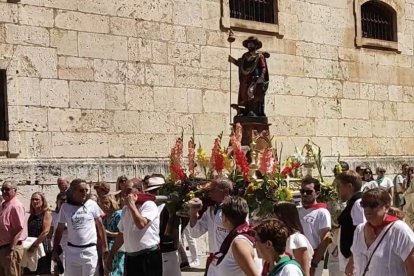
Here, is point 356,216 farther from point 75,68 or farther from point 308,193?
point 75,68

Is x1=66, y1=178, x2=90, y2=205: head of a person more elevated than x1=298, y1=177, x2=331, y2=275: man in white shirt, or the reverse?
x1=66, y1=178, x2=90, y2=205: head of a person

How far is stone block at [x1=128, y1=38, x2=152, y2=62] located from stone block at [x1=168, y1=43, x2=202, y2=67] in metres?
0.47

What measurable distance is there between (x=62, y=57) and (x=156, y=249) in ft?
17.7

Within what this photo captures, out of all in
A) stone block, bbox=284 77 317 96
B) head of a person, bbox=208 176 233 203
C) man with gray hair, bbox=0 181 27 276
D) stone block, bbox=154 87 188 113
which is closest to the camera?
head of a person, bbox=208 176 233 203

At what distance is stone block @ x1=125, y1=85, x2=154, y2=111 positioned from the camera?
13484 mm

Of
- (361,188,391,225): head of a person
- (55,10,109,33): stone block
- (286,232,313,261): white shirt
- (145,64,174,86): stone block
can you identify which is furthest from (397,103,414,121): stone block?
(361,188,391,225): head of a person

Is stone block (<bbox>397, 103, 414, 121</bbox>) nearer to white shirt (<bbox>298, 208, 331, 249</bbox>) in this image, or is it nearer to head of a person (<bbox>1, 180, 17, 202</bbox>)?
head of a person (<bbox>1, 180, 17, 202</bbox>)

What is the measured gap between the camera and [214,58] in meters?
14.8

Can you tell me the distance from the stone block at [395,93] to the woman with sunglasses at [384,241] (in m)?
13.0

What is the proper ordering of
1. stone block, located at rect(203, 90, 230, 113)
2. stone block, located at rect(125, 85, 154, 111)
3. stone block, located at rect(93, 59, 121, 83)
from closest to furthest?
1. stone block, located at rect(93, 59, 121, 83)
2. stone block, located at rect(125, 85, 154, 111)
3. stone block, located at rect(203, 90, 230, 113)

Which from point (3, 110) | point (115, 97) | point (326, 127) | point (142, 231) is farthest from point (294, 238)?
point (326, 127)

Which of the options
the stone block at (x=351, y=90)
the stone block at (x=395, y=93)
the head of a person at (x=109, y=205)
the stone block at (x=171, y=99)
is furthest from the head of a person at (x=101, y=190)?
the stone block at (x=395, y=93)

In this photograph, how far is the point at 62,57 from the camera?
12641mm

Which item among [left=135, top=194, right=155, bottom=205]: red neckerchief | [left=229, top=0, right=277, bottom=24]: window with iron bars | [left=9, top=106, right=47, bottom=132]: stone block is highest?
[left=229, top=0, right=277, bottom=24]: window with iron bars
